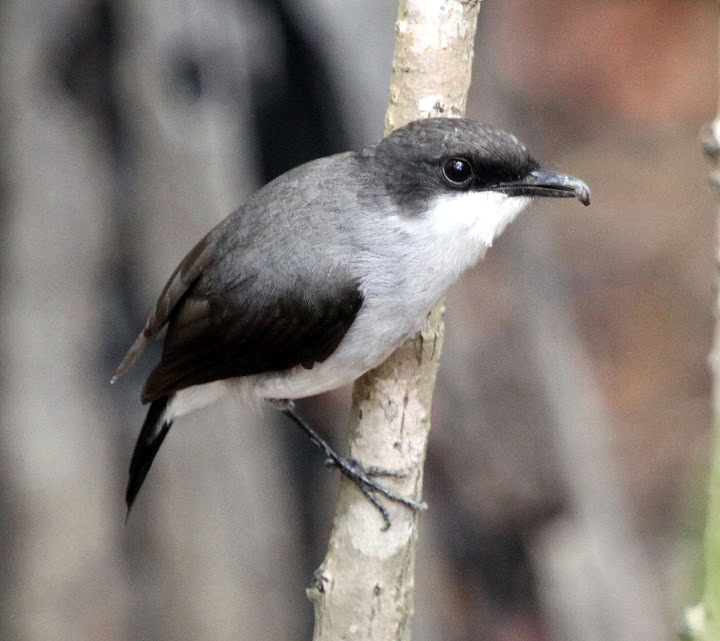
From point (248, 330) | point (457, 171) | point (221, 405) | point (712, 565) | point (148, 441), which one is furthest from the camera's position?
point (221, 405)

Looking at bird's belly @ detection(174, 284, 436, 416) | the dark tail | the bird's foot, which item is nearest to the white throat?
bird's belly @ detection(174, 284, 436, 416)

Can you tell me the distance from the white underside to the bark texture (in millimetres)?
97

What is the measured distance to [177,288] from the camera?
2.62 meters

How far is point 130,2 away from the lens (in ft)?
12.4

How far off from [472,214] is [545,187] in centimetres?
18

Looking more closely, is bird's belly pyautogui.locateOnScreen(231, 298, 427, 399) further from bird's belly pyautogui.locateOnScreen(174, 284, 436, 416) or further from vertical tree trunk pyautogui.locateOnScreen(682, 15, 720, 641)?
→ vertical tree trunk pyautogui.locateOnScreen(682, 15, 720, 641)

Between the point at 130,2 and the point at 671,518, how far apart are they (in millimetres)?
3509

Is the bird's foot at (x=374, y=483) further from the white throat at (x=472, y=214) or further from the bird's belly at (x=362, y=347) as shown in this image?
the white throat at (x=472, y=214)

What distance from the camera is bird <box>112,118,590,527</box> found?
90.5 inches

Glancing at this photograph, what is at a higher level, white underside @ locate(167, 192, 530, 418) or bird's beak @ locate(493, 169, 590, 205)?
bird's beak @ locate(493, 169, 590, 205)

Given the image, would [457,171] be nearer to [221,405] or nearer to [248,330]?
[248,330]

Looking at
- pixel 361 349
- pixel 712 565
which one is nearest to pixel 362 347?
pixel 361 349

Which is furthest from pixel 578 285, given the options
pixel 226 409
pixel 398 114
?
pixel 398 114

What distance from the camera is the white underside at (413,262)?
2.30 m
